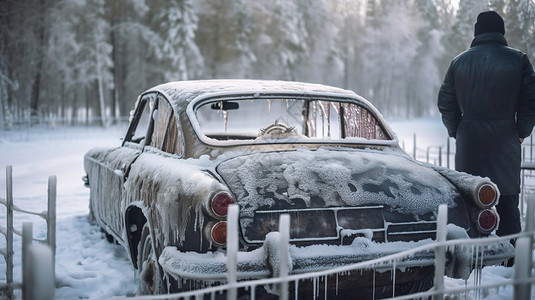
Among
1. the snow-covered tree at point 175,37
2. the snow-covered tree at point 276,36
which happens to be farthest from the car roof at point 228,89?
the snow-covered tree at point 276,36

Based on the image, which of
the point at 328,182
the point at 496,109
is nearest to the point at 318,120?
the point at 496,109

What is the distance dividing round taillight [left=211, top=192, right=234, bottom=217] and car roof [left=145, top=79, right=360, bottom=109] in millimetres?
1395

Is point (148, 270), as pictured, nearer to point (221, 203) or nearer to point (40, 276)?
point (221, 203)

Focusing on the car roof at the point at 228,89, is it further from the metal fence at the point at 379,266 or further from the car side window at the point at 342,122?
the metal fence at the point at 379,266

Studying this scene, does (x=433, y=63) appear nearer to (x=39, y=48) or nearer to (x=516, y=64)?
(x=39, y=48)

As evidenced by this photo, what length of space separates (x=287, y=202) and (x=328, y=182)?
328 millimetres

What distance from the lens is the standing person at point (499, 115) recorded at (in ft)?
17.0

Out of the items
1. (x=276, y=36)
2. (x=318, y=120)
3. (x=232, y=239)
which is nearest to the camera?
(x=232, y=239)

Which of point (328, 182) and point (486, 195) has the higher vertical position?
point (328, 182)

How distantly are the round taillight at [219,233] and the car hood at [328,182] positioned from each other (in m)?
0.15

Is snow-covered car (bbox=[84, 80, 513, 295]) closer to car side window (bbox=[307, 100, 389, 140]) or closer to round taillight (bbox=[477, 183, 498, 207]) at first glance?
round taillight (bbox=[477, 183, 498, 207])

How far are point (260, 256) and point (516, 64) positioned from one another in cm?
330

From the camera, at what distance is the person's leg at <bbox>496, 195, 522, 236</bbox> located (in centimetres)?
515

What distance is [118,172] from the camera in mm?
5086
